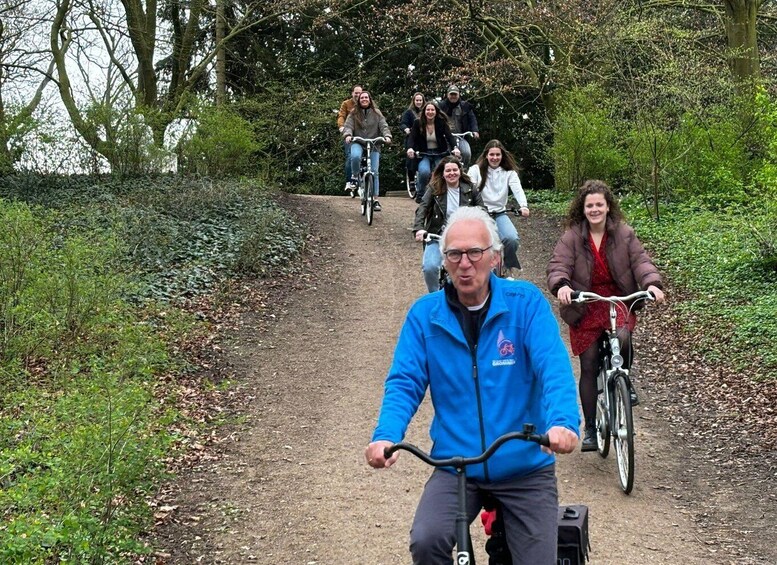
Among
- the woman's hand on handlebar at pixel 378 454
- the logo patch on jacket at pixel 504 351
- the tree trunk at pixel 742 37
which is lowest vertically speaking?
the woman's hand on handlebar at pixel 378 454

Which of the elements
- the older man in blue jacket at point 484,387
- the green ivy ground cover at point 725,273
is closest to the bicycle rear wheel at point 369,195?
the green ivy ground cover at point 725,273

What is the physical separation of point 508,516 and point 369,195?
544 inches

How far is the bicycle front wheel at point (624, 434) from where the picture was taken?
6.39 metres

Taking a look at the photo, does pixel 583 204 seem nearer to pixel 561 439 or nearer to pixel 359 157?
pixel 561 439

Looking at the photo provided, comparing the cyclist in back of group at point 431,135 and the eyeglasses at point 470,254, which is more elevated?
the cyclist in back of group at point 431,135

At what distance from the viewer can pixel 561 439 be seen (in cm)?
317

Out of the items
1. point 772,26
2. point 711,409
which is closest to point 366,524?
point 711,409

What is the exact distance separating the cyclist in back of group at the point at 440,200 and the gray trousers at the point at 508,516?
6096mm

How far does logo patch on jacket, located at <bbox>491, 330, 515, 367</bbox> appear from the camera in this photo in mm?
3439

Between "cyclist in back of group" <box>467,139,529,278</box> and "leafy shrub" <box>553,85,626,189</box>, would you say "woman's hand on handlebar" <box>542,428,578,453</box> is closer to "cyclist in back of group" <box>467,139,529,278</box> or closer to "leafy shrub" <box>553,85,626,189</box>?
"cyclist in back of group" <box>467,139,529,278</box>

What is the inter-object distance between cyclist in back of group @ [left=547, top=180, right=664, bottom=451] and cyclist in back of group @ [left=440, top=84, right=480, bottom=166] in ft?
32.0

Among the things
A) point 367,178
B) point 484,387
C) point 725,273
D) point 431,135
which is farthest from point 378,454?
point 367,178

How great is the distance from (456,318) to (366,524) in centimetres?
294

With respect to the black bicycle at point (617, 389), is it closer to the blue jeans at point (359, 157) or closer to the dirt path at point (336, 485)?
the dirt path at point (336, 485)
